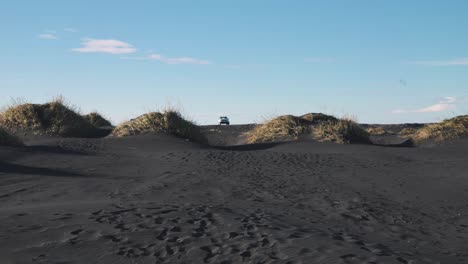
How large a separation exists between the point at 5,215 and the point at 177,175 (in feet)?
15.6

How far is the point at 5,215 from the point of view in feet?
21.9

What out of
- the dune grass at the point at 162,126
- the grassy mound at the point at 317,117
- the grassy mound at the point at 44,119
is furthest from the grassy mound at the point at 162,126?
the grassy mound at the point at 317,117

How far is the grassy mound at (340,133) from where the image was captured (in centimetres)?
2050

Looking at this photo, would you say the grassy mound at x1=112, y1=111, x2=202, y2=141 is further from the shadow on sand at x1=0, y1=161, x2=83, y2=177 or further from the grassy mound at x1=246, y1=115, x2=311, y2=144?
the shadow on sand at x1=0, y1=161, x2=83, y2=177

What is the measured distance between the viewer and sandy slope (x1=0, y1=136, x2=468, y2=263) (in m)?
5.38

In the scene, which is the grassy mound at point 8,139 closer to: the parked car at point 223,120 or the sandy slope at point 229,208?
the sandy slope at point 229,208

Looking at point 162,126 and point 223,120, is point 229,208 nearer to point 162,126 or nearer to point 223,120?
point 162,126

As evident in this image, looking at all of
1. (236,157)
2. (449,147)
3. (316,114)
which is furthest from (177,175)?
(316,114)

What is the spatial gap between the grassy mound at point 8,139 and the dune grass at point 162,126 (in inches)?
216

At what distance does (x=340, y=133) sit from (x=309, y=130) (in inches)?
58.2

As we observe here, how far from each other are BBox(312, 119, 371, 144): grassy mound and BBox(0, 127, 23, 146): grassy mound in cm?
1048

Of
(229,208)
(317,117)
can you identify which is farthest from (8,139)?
(317,117)

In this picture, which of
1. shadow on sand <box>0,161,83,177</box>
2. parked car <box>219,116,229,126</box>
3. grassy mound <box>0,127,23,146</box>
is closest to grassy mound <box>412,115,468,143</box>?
shadow on sand <box>0,161,83,177</box>

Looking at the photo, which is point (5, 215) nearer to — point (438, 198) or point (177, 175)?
point (177, 175)
